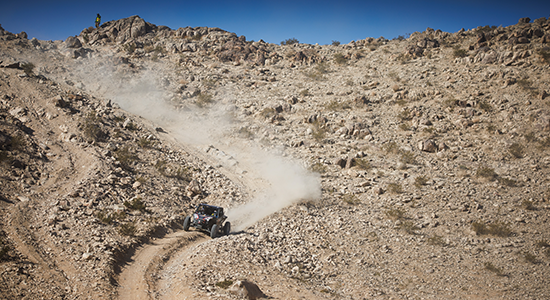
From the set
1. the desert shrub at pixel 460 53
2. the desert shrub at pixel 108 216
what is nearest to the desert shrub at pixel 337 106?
the desert shrub at pixel 460 53

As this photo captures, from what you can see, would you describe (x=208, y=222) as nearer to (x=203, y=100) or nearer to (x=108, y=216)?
(x=108, y=216)

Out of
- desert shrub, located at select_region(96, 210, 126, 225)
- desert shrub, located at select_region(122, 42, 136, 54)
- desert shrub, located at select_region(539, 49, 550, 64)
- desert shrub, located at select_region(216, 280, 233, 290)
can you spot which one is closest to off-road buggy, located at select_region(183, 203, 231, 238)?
desert shrub, located at select_region(96, 210, 126, 225)

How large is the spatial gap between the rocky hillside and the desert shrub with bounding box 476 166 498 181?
12 centimetres

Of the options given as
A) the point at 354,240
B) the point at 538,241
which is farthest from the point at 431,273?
the point at 538,241

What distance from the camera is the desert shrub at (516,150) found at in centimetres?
1853

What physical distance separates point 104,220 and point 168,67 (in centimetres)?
2853

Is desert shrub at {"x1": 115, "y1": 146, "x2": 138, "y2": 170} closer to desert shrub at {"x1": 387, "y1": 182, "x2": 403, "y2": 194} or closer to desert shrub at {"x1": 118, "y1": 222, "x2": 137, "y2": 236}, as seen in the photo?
desert shrub at {"x1": 118, "y1": 222, "x2": 137, "y2": 236}

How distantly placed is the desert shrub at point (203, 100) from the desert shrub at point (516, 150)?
25.3 metres

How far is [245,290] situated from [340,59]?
34270mm

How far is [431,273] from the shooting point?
11.2m

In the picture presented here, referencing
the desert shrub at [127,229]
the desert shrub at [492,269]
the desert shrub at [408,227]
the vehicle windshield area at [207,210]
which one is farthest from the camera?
the desert shrub at [408,227]

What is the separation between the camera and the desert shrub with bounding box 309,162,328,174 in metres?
19.9

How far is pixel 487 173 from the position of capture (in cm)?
1723

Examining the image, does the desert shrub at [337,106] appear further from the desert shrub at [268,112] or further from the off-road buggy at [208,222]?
the off-road buggy at [208,222]
